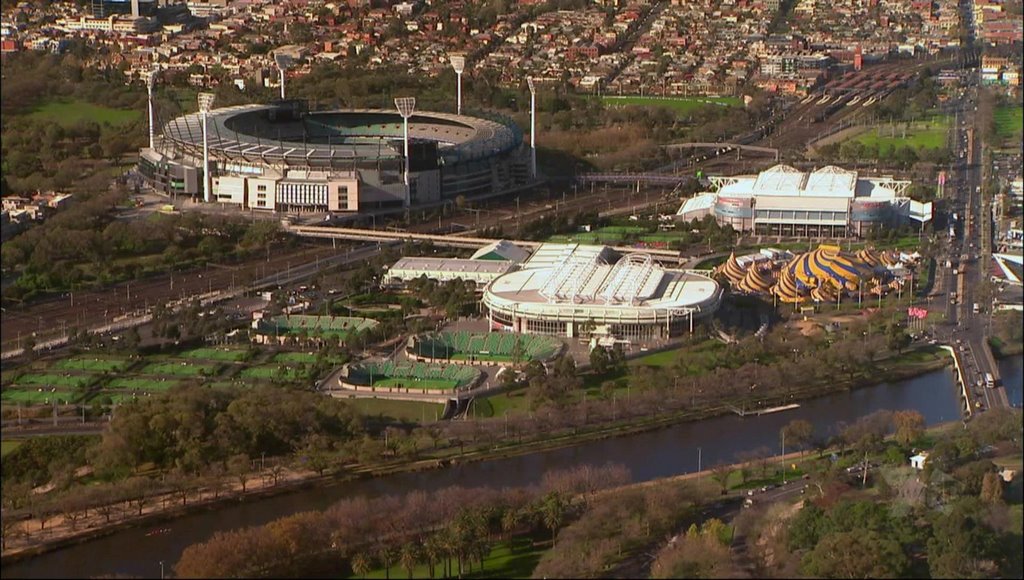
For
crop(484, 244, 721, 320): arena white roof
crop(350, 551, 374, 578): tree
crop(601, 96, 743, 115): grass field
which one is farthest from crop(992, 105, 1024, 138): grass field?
crop(350, 551, 374, 578): tree

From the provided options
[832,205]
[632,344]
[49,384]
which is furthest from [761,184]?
[49,384]

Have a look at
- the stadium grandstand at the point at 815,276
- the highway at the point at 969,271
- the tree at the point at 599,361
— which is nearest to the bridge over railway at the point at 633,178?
the highway at the point at 969,271

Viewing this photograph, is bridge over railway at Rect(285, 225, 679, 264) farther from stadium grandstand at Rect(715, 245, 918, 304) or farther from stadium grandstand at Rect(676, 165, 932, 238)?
stadium grandstand at Rect(676, 165, 932, 238)

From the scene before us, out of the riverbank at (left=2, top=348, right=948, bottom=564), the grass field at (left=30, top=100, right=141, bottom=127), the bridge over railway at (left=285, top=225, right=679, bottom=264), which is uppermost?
the grass field at (left=30, top=100, right=141, bottom=127)

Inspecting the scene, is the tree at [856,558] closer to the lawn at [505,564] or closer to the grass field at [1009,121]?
the lawn at [505,564]

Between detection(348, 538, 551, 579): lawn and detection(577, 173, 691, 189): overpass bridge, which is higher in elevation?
detection(577, 173, 691, 189): overpass bridge

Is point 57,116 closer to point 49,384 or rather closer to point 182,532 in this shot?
point 49,384
